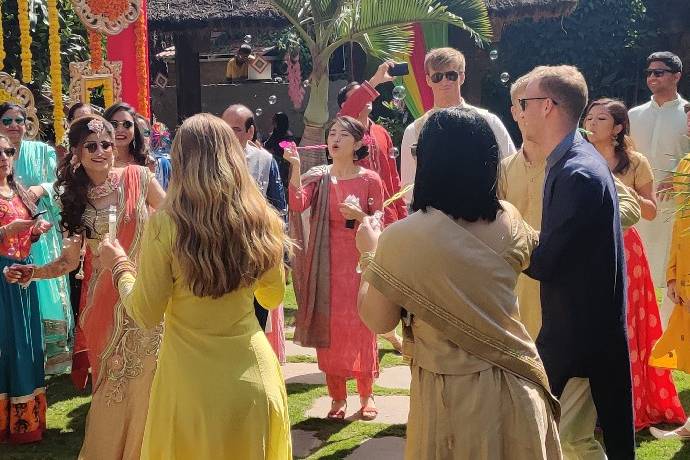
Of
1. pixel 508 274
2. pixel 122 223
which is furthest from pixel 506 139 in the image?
pixel 508 274

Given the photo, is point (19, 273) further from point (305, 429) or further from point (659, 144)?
point (659, 144)

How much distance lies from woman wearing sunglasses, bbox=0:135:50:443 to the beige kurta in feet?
10.3

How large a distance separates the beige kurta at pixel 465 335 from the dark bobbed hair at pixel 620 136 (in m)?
2.91

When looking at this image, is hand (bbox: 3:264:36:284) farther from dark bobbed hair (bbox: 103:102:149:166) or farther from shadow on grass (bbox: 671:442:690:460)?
shadow on grass (bbox: 671:442:690:460)

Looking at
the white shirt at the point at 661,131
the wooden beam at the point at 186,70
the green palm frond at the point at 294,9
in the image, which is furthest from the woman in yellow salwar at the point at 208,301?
the wooden beam at the point at 186,70

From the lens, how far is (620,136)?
568 centimetres

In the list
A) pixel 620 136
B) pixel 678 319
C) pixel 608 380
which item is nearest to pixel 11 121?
pixel 620 136

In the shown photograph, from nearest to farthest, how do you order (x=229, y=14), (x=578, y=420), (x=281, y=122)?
(x=578, y=420)
(x=281, y=122)
(x=229, y=14)

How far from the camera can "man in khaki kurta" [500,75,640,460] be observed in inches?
151

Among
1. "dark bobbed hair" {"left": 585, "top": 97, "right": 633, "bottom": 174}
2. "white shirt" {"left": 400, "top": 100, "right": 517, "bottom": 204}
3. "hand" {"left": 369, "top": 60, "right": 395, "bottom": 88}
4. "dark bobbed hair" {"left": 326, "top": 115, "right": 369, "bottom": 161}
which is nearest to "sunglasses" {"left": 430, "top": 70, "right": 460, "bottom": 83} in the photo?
"white shirt" {"left": 400, "top": 100, "right": 517, "bottom": 204}

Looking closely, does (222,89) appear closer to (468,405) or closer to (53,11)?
(53,11)

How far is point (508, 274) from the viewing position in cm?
293

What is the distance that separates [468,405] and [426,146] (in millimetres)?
754

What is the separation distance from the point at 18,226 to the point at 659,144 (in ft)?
15.2
